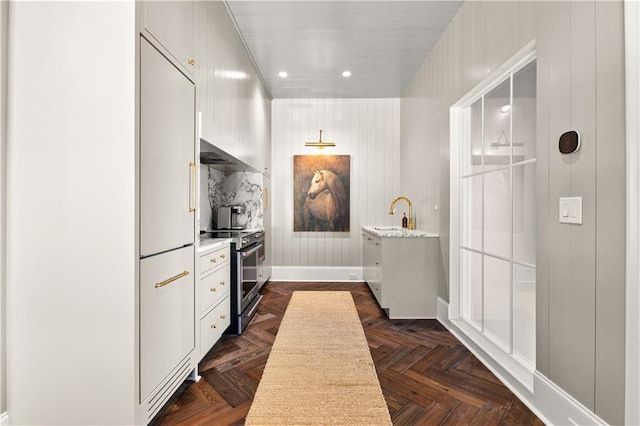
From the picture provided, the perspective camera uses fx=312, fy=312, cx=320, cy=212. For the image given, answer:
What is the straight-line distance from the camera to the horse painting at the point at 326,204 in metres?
4.77

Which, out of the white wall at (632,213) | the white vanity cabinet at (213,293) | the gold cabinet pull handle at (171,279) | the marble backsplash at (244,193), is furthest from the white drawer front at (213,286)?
the white wall at (632,213)

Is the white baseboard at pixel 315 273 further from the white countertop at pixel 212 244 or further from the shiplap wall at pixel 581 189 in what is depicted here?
the shiplap wall at pixel 581 189

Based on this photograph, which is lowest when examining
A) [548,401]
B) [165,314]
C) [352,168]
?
[548,401]

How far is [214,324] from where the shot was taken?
228 cm

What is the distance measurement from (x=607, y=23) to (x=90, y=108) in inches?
84.5

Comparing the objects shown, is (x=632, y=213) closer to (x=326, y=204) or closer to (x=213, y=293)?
(x=213, y=293)

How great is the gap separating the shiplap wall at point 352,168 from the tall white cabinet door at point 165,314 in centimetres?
294

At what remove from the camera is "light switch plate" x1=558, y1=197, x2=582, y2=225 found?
139 centimetres

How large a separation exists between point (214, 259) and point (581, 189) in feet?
7.13

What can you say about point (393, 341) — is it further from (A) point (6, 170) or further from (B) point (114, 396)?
(A) point (6, 170)

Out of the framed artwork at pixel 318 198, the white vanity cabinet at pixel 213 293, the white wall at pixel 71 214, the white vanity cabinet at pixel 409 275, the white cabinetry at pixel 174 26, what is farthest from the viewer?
the framed artwork at pixel 318 198

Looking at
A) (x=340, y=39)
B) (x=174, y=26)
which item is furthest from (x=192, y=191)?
(x=340, y=39)

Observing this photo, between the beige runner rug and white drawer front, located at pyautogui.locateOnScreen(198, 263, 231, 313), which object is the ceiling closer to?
white drawer front, located at pyautogui.locateOnScreen(198, 263, 231, 313)

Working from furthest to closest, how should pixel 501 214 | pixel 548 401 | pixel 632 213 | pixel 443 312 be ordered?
pixel 443 312 < pixel 501 214 < pixel 548 401 < pixel 632 213
